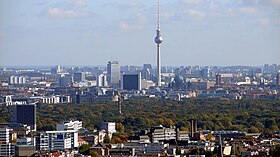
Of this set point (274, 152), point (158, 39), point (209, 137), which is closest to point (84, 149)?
point (209, 137)

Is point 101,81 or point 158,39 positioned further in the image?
point 101,81

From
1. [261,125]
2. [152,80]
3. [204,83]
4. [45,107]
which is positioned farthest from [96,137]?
[152,80]

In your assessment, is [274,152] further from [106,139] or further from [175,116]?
[175,116]

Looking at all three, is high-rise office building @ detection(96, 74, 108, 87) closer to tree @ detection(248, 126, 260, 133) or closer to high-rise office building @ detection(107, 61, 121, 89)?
high-rise office building @ detection(107, 61, 121, 89)

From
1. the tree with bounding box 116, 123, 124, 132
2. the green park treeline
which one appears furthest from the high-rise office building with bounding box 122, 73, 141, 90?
the tree with bounding box 116, 123, 124, 132

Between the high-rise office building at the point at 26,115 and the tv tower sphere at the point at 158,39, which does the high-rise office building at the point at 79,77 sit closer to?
the tv tower sphere at the point at 158,39

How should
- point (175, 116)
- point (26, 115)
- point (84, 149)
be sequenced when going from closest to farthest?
point (84, 149)
point (26, 115)
point (175, 116)

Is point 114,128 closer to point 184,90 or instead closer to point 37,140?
point 37,140
